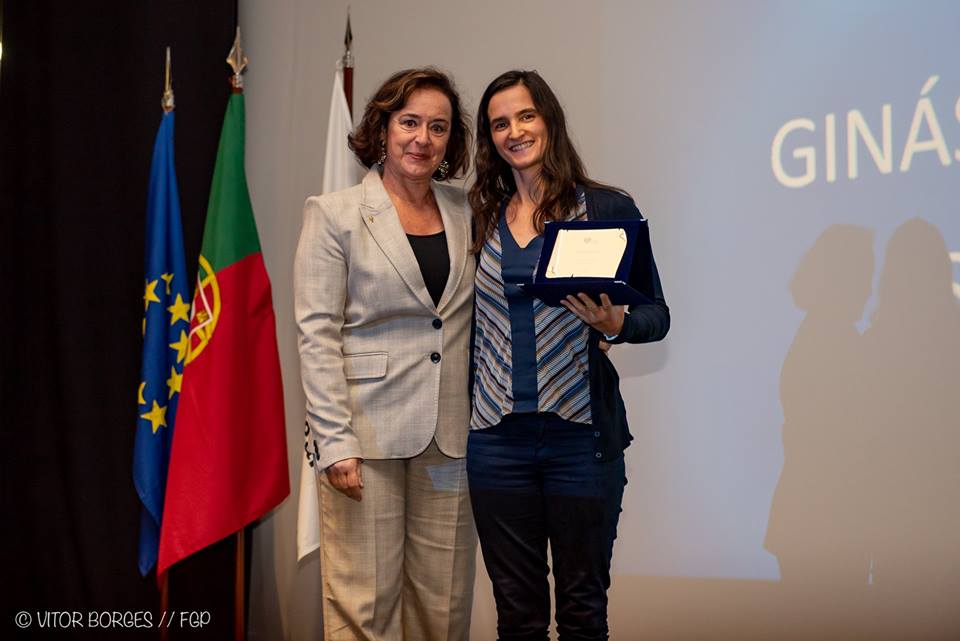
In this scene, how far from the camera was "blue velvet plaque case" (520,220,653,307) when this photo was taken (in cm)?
162

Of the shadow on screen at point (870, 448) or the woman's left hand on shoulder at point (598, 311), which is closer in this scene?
the woman's left hand on shoulder at point (598, 311)

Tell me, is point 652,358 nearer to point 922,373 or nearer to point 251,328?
point 922,373

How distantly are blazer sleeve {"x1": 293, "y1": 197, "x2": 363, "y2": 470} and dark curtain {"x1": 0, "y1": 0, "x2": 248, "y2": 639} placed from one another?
1375mm

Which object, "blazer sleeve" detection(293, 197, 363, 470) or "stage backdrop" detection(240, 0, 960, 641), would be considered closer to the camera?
"blazer sleeve" detection(293, 197, 363, 470)

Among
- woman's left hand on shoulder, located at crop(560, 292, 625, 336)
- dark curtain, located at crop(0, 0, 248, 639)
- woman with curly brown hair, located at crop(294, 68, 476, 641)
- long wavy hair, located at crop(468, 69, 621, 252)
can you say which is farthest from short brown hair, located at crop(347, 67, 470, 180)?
dark curtain, located at crop(0, 0, 248, 639)

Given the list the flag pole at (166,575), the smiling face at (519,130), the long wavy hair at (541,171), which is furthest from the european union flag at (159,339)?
the smiling face at (519,130)

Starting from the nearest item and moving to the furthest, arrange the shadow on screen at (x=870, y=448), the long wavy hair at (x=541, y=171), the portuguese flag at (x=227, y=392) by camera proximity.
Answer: the long wavy hair at (x=541, y=171) < the shadow on screen at (x=870, y=448) < the portuguese flag at (x=227, y=392)

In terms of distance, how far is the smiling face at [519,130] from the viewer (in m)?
1.92

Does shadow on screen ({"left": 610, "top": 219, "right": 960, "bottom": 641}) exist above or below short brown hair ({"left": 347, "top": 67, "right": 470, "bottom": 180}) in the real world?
below

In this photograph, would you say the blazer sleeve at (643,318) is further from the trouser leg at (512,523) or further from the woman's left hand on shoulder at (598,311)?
the trouser leg at (512,523)

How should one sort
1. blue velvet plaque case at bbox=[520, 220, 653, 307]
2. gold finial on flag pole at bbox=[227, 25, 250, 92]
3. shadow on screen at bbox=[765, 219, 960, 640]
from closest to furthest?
1. blue velvet plaque case at bbox=[520, 220, 653, 307]
2. shadow on screen at bbox=[765, 219, 960, 640]
3. gold finial on flag pole at bbox=[227, 25, 250, 92]

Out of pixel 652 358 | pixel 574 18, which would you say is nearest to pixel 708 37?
pixel 574 18

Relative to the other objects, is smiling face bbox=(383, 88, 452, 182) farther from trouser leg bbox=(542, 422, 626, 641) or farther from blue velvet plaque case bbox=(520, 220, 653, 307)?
trouser leg bbox=(542, 422, 626, 641)

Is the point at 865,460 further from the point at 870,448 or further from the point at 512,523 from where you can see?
the point at 512,523
